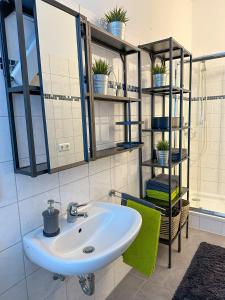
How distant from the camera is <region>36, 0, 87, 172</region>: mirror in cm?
103

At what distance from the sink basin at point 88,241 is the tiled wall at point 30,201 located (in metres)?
0.08

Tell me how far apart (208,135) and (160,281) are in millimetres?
1958

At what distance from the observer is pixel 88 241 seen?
124cm

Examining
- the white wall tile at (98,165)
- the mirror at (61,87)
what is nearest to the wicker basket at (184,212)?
the white wall tile at (98,165)

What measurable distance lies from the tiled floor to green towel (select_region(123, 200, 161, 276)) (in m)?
0.34

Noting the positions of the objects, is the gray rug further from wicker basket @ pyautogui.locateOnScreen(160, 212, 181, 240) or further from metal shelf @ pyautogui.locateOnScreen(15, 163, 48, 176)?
metal shelf @ pyautogui.locateOnScreen(15, 163, 48, 176)

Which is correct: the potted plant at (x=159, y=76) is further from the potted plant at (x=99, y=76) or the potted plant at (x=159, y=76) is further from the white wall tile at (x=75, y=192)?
the white wall tile at (x=75, y=192)

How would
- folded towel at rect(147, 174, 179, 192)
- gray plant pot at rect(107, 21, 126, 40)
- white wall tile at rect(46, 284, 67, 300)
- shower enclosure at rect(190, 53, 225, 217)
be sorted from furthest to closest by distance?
shower enclosure at rect(190, 53, 225, 217) → folded towel at rect(147, 174, 179, 192) → gray plant pot at rect(107, 21, 126, 40) → white wall tile at rect(46, 284, 67, 300)

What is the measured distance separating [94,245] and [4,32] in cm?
113

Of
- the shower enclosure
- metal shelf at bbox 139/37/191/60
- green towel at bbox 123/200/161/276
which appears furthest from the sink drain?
the shower enclosure

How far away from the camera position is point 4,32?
95 cm

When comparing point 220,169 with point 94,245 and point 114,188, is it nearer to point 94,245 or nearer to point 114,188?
point 114,188

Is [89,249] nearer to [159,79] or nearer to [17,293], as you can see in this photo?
[17,293]

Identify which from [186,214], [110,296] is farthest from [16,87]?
[186,214]
